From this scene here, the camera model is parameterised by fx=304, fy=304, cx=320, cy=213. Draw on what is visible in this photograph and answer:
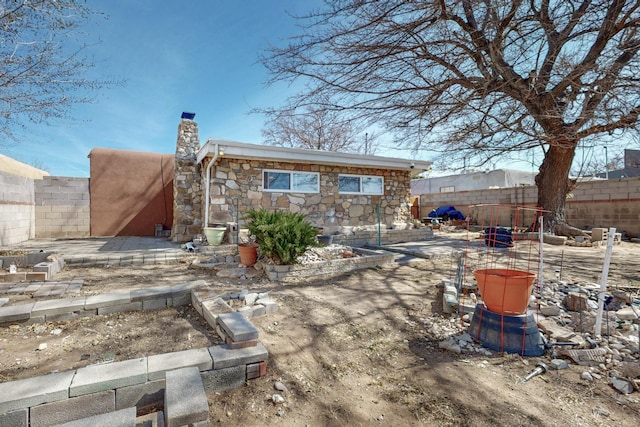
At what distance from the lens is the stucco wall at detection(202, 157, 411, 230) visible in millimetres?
7234

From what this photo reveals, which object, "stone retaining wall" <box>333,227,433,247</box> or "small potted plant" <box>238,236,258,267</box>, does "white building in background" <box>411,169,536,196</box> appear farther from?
"small potted plant" <box>238,236,258,267</box>

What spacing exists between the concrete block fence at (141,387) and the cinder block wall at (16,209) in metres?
7.40

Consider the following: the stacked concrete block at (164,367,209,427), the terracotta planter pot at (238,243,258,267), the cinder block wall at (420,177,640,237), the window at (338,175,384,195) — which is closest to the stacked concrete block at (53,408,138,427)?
the stacked concrete block at (164,367,209,427)

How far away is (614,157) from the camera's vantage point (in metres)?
7.34

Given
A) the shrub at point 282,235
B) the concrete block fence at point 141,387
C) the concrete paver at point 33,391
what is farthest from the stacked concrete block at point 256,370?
the shrub at point 282,235

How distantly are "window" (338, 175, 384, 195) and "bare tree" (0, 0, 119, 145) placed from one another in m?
5.71

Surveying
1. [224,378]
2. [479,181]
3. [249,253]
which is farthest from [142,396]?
[479,181]

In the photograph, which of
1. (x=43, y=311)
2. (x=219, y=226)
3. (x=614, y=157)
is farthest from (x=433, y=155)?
(x=43, y=311)

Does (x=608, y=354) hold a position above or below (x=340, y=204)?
below

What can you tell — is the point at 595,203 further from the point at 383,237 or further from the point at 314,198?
the point at 314,198

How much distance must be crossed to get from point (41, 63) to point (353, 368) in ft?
21.1

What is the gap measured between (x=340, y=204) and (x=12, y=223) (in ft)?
26.4

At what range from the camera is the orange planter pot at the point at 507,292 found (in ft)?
8.48

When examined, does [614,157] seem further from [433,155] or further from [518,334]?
[518,334]
